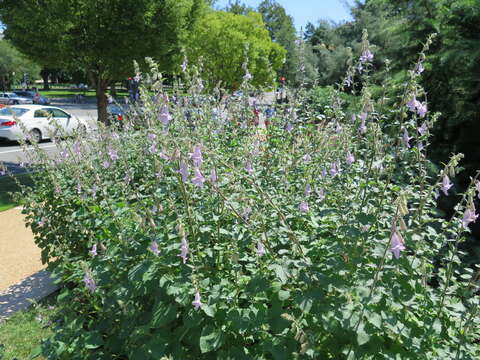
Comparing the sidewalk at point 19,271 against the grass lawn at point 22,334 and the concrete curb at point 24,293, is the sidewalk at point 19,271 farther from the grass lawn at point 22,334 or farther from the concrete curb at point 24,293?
the grass lawn at point 22,334

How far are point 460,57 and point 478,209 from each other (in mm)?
1857

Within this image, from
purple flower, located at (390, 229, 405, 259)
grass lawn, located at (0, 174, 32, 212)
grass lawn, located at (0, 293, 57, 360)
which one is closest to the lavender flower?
purple flower, located at (390, 229, 405, 259)

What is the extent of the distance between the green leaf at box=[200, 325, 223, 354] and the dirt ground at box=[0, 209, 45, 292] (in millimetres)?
4173

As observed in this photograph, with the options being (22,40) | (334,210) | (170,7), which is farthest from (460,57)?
(22,40)

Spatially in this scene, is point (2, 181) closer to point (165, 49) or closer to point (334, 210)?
point (165, 49)

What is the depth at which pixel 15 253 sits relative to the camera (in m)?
5.98

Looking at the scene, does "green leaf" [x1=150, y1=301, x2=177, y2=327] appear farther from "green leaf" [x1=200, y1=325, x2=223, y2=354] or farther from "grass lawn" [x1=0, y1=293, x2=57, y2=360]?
"grass lawn" [x1=0, y1=293, x2=57, y2=360]

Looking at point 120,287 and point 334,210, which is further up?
point 334,210

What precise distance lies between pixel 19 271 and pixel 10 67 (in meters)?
58.6

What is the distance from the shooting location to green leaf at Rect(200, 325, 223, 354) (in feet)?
5.91

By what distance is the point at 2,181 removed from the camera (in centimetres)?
991

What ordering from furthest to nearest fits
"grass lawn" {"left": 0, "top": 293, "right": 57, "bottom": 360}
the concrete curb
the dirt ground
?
the dirt ground, the concrete curb, "grass lawn" {"left": 0, "top": 293, "right": 57, "bottom": 360}

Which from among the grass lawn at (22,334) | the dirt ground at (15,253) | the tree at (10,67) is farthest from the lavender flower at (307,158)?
the tree at (10,67)

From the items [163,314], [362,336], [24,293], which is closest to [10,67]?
[24,293]
